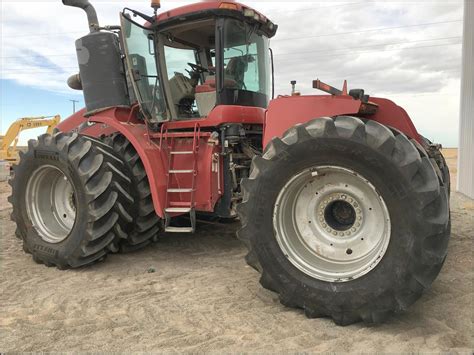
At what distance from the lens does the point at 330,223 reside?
3.60 meters

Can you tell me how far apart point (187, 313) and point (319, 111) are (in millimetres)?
2078

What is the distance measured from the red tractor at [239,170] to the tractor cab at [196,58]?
2 cm

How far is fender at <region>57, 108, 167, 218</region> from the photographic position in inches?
190

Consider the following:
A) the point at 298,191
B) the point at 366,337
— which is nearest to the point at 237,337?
the point at 366,337

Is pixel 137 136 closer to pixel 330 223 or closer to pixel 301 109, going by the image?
pixel 301 109

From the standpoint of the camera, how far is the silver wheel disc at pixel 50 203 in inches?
208

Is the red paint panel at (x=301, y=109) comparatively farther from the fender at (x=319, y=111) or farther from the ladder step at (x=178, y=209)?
the ladder step at (x=178, y=209)

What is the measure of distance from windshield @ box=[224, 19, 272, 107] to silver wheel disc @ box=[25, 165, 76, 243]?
2.34m

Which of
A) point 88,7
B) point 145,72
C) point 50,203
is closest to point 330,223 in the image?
point 145,72

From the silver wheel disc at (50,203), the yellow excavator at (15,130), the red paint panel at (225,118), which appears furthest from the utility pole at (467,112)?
the yellow excavator at (15,130)

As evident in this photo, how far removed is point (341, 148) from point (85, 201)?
289 centimetres

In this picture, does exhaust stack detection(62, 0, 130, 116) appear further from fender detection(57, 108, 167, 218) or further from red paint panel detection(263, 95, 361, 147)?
red paint panel detection(263, 95, 361, 147)

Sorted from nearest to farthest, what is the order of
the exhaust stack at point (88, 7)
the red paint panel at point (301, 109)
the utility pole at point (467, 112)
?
the red paint panel at point (301, 109) < the exhaust stack at point (88, 7) < the utility pole at point (467, 112)

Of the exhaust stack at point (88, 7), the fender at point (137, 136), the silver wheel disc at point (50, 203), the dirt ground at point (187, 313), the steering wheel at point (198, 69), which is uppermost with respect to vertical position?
the exhaust stack at point (88, 7)
